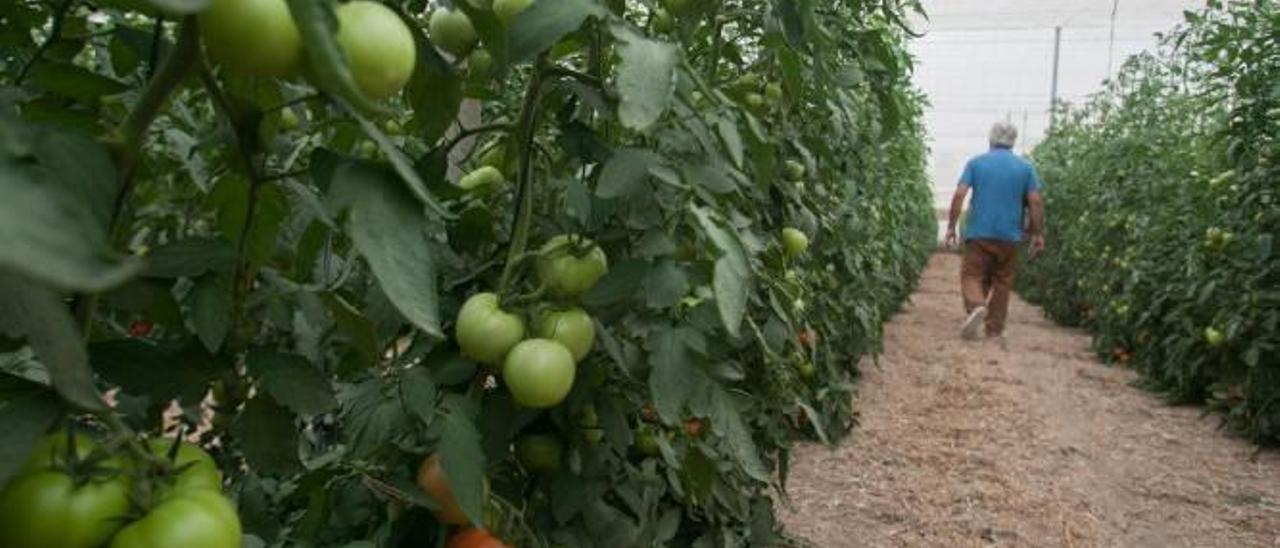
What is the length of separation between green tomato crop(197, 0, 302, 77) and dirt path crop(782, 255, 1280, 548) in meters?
2.81

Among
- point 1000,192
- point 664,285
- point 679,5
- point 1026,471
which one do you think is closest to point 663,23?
point 679,5

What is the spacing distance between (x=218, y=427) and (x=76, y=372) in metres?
1.37

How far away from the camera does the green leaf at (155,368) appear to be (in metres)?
0.76

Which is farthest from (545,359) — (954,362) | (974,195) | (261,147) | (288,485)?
(974,195)

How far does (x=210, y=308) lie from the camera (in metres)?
0.83

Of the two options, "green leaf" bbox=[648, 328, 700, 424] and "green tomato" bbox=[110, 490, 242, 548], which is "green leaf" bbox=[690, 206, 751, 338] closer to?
"green leaf" bbox=[648, 328, 700, 424]

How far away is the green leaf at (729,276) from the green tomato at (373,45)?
15.0 inches

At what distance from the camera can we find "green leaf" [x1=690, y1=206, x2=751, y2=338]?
0.89 metres

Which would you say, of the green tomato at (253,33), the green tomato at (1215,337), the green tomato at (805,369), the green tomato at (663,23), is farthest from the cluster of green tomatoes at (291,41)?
the green tomato at (1215,337)

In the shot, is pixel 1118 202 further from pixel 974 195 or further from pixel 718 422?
pixel 718 422

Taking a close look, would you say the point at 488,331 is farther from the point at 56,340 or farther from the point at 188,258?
the point at 56,340

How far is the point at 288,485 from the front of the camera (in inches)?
59.2

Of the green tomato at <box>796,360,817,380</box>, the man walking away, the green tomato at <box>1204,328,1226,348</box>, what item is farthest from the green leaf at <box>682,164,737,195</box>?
the man walking away

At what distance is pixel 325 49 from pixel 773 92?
1576mm
